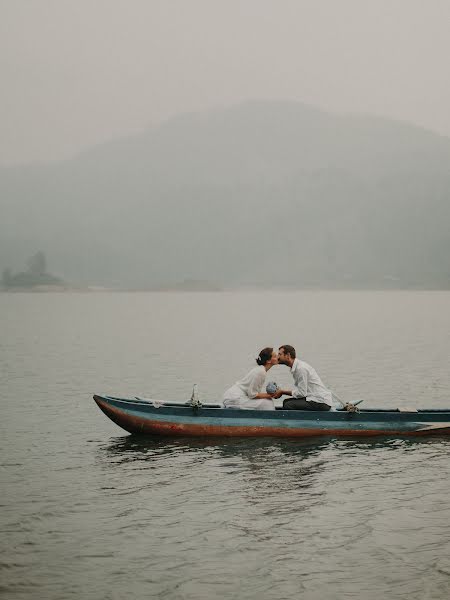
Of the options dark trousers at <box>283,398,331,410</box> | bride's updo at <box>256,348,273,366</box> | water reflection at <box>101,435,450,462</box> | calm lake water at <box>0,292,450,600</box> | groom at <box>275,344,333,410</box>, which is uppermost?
bride's updo at <box>256,348,273,366</box>

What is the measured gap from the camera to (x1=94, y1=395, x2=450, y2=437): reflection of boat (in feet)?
71.2

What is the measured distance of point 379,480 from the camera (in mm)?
18594

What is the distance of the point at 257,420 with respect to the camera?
21688 mm

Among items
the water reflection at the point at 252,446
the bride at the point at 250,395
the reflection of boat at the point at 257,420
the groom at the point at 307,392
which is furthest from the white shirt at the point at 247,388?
the water reflection at the point at 252,446

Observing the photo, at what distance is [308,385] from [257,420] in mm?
1745

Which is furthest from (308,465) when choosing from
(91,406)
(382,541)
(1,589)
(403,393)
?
(403,393)

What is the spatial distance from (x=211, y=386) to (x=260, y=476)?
2176 cm

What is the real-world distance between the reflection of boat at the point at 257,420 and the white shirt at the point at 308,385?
0.43 meters

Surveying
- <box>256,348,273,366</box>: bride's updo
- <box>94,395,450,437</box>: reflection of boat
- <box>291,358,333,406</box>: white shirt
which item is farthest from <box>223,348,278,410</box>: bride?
<box>291,358,333,406</box>: white shirt

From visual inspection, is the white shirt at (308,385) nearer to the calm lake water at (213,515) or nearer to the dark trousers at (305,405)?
the dark trousers at (305,405)

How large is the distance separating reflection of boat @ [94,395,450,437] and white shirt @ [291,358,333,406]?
0.43 m

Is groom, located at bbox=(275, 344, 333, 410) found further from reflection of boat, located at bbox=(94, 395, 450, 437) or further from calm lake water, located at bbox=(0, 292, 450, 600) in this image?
calm lake water, located at bbox=(0, 292, 450, 600)

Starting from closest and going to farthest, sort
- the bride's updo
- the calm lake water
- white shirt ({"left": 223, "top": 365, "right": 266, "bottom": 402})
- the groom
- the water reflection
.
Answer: the calm lake water
the bride's updo
the water reflection
white shirt ({"left": 223, "top": 365, "right": 266, "bottom": 402})
the groom

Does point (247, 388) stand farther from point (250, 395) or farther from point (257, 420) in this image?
point (257, 420)
